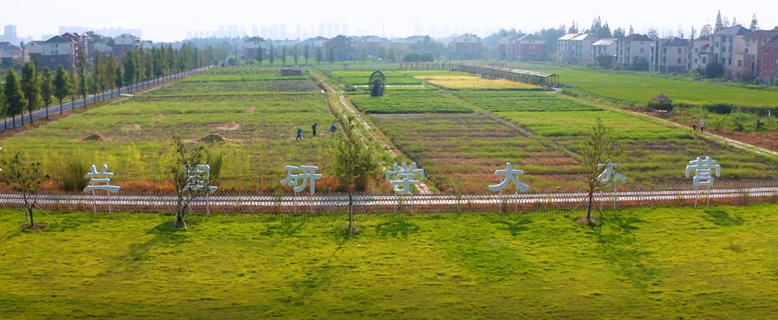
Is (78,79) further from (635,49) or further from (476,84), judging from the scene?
(635,49)

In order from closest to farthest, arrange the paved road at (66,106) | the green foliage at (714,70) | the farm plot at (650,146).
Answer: the farm plot at (650,146) → the paved road at (66,106) → the green foliage at (714,70)

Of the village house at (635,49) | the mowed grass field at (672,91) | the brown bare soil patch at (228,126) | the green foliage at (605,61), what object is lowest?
the brown bare soil patch at (228,126)

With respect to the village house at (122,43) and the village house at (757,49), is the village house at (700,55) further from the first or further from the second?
the village house at (122,43)

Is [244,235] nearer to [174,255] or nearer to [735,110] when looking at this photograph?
[174,255]

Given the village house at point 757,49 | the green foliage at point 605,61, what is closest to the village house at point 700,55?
the village house at point 757,49

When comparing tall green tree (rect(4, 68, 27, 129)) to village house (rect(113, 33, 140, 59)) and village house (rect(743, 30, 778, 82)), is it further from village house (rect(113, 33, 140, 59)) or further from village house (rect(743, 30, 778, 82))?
village house (rect(113, 33, 140, 59))
